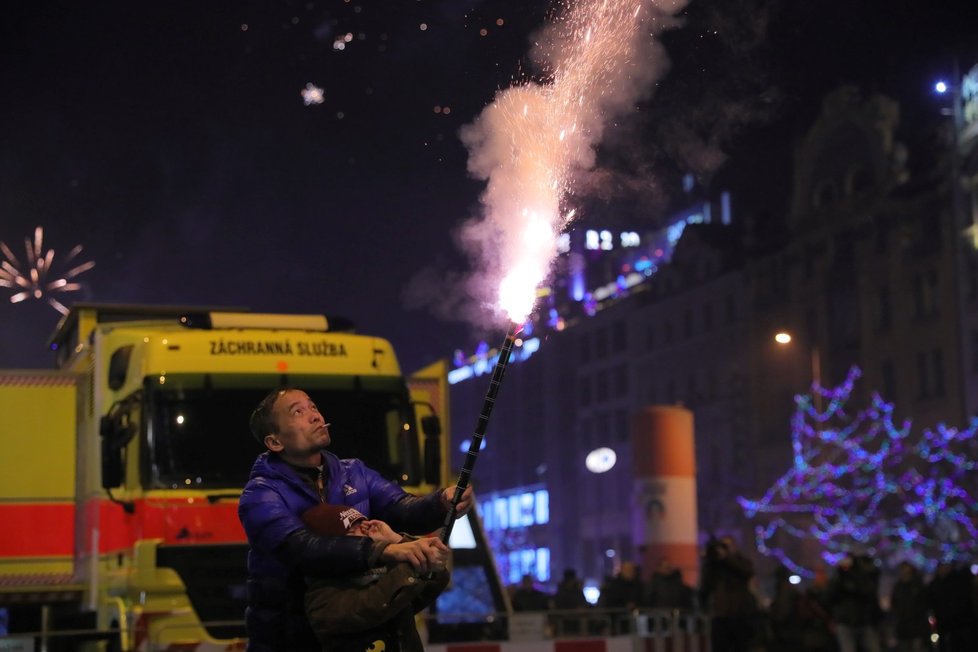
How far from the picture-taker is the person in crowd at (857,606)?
1973 cm

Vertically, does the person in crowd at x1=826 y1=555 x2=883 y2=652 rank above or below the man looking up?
below

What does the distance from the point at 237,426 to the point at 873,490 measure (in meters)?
39.4

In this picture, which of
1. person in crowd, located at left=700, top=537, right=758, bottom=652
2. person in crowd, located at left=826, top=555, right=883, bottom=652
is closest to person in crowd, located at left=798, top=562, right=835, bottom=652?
person in crowd, located at left=826, top=555, right=883, bottom=652

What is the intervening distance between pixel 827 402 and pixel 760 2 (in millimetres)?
49745

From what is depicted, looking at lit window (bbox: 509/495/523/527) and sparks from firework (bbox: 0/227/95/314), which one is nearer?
sparks from firework (bbox: 0/227/95/314)

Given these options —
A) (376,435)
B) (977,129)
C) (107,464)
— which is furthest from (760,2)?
(977,129)

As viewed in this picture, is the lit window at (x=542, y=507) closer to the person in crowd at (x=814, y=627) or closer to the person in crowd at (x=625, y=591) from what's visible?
the person in crowd at (x=625, y=591)

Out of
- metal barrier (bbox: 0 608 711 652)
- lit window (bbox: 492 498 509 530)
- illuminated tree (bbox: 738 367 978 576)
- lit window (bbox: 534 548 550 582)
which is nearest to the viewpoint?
metal barrier (bbox: 0 608 711 652)

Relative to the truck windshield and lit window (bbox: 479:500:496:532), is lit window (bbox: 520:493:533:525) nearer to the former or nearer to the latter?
lit window (bbox: 479:500:496:532)

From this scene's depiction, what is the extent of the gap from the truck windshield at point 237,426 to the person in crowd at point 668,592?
7.89 metres

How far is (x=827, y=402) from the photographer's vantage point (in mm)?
59094

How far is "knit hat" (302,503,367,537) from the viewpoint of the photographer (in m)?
5.79

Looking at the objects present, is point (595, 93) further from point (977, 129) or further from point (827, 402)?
point (827, 402)

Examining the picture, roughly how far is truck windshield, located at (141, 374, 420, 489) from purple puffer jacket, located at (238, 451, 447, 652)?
703cm
